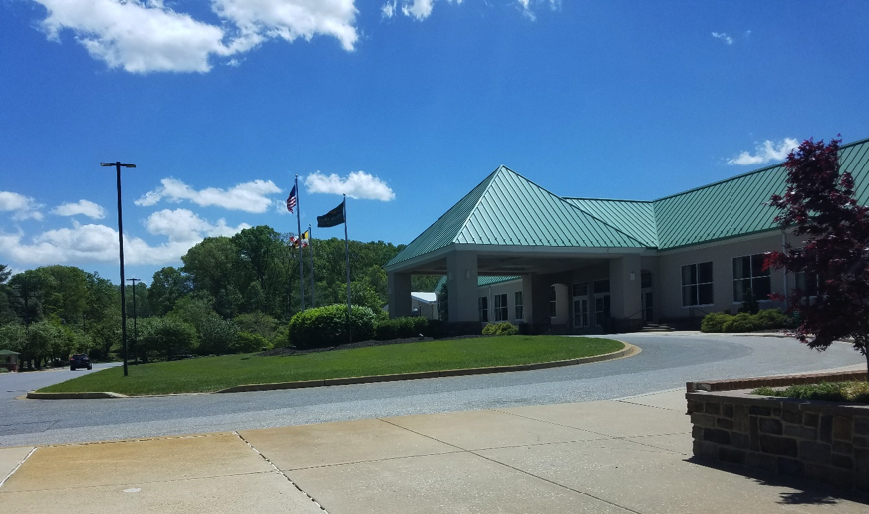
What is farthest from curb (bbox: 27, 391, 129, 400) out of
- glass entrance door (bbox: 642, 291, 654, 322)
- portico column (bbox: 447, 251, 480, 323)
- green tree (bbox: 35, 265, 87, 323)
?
green tree (bbox: 35, 265, 87, 323)

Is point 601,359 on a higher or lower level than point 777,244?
lower

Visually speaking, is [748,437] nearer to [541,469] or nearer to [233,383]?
[541,469]

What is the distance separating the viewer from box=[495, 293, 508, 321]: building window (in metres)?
54.3

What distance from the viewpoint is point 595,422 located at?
393 inches

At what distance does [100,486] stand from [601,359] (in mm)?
15303

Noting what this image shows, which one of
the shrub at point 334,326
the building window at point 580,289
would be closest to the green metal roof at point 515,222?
the shrub at point 334,326

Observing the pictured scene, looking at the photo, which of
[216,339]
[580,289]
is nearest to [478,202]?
[580,289]

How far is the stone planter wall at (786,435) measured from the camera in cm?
613

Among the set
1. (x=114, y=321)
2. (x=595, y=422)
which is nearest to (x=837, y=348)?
(x=595, y=422)

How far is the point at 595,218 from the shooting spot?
37.7 meters

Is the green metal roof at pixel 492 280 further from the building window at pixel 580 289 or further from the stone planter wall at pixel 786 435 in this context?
the stone planter wall at pixel 786 435

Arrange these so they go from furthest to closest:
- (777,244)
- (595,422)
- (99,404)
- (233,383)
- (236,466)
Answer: (777,244) < (233,383) < (99,404) < (595,422) < (236,466)

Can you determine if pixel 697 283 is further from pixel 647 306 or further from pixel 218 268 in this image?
pixel 218 268

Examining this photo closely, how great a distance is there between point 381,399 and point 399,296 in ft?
93.1
